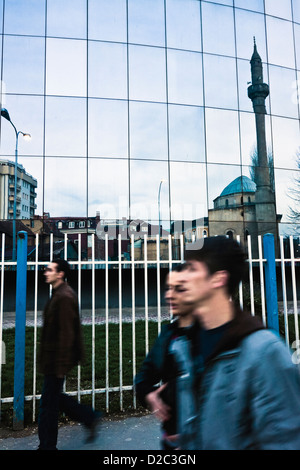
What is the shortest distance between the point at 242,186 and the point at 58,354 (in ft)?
46.2

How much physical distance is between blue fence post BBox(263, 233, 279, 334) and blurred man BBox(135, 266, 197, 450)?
Result: 2920 mm

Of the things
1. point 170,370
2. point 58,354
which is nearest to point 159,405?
point 170,370

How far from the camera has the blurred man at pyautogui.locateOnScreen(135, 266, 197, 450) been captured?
4.77ft

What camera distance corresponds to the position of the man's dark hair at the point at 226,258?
4.13 feet

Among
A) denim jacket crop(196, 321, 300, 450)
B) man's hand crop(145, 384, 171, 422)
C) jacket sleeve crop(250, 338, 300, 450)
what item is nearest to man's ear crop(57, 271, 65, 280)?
man's hand crop(145, 384, 171, 422)

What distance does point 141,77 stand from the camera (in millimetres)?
14664

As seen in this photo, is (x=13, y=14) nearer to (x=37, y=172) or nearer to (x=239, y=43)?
(x=37, y=172)

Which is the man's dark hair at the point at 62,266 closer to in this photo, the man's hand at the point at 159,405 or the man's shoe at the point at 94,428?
the man's shoe at the point at 94,428

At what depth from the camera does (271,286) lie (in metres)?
4.33

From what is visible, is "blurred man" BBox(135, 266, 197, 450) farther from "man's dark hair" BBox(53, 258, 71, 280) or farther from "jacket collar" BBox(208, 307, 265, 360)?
"man's dark hair" BBox(53, 258, 71, 280)

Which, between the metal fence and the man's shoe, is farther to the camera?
the metal fence

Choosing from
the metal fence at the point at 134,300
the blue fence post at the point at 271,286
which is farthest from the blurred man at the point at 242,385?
the blue fence post at the point at 271,286

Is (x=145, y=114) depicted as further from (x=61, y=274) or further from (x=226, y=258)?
(x=226, y=258)

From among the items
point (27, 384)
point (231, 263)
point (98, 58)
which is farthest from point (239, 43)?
point (231, 263)
